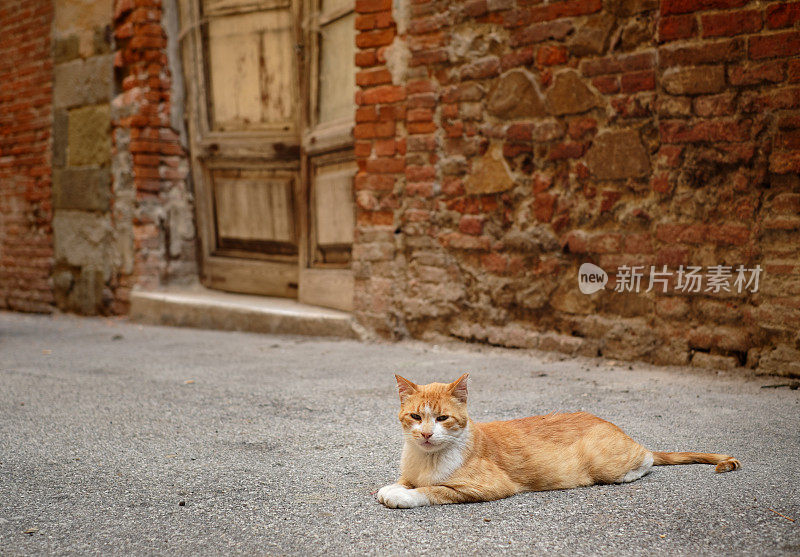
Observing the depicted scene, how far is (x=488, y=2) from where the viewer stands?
3.80 m

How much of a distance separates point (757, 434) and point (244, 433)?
5.88ft

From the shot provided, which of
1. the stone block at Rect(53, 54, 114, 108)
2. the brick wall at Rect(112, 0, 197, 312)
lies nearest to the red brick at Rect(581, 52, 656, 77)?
the brick wall at Rect(112, 0, 197, 312)

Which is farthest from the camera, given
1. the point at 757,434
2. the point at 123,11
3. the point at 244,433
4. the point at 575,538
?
the point at 123,11

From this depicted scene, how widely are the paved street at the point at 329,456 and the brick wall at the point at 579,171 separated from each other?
0.25 meters

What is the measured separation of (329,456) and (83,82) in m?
4.99

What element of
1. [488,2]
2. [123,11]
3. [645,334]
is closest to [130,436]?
[645,334]

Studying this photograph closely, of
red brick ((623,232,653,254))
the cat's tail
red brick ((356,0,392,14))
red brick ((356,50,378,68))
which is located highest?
red brick ((356,0,392,14))

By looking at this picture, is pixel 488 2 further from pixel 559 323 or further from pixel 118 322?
pixel 118 322

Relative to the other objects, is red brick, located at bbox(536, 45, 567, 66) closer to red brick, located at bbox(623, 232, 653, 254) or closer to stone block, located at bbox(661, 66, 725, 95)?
stone block, located at bbox(661, 66, 725, 95)

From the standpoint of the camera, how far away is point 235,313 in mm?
4977

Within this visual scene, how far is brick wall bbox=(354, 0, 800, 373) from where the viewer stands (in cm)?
306

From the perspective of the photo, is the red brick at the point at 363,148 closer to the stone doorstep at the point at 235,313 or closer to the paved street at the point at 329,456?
the stone doorstep at the point at 235,313

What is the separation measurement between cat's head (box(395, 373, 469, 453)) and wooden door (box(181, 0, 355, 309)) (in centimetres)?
294

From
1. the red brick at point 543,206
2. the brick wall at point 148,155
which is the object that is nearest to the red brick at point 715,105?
the red brick at point 543,206
